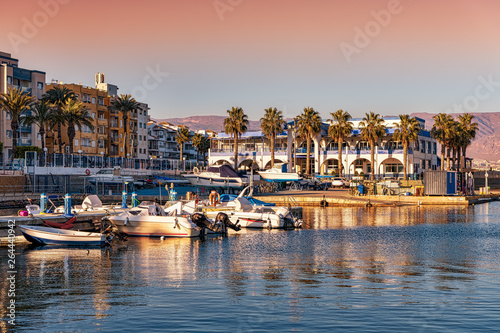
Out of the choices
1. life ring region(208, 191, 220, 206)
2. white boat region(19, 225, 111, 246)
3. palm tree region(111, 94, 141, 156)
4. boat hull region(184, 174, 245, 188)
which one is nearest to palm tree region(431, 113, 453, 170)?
boat hull region(184, 174, 245, 188)

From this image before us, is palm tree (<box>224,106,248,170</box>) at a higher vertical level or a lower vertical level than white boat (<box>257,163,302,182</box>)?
higher

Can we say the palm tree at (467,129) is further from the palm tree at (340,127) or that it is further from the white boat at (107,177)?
the white boat at (107,177)

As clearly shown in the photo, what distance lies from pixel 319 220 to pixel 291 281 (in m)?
36.5

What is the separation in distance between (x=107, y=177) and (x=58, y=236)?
45.5 metres

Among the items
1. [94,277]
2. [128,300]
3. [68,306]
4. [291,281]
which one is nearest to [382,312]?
[291,281]

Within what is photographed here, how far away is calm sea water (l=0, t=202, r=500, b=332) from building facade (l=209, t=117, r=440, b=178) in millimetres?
81534

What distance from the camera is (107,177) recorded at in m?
81.1

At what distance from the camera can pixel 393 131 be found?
12269 centimetres

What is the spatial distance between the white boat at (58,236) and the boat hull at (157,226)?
5.98 m

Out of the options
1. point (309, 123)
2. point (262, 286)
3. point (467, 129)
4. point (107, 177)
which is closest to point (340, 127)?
point (309, 123)

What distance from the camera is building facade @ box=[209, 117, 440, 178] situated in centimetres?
12331

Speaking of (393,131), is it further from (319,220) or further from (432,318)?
(432,318)

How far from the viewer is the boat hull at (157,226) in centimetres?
4269

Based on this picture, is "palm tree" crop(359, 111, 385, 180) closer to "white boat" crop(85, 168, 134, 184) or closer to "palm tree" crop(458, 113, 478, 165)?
"palm tree" crop(458, 113, 478, 165)
